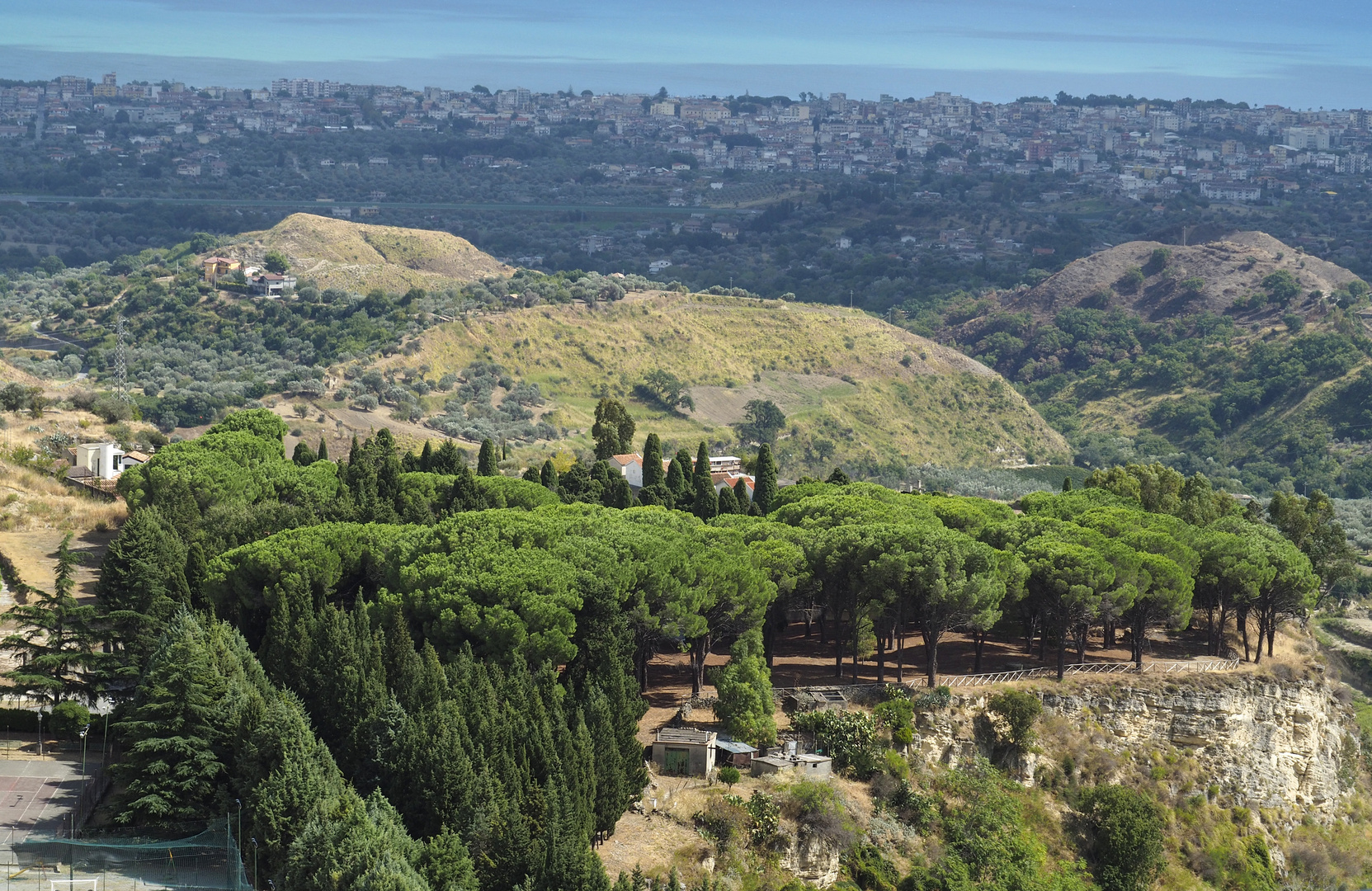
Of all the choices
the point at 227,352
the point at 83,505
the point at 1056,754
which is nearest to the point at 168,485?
the point at 83,505

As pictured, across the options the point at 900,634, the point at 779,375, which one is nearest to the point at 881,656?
the point at 900,634

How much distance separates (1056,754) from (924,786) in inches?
219

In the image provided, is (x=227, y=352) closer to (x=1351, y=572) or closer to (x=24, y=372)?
(x=24, y=372)

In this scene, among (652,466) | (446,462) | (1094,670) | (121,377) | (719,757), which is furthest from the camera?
(121,377)

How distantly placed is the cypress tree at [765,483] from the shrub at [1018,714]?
21.0 meters

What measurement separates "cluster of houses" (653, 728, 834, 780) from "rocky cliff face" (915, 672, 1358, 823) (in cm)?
496

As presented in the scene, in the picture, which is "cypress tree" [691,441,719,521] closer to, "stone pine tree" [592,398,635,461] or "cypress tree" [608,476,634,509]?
"cypress tree" [608,476,634,509]

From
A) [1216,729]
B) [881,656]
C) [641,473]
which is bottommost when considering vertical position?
[1216,729]

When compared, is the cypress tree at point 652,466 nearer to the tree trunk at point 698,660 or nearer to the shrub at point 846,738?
the tree trunk at point 698,660

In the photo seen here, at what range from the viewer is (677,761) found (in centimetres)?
4269

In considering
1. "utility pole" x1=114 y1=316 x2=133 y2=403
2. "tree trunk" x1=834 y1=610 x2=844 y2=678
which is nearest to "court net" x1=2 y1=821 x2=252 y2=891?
"tree trunk" x1=834 y1=610 x2=844 y2=678

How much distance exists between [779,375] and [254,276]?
5620cm

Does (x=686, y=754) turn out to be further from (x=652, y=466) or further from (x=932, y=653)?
(x=652, y=466)

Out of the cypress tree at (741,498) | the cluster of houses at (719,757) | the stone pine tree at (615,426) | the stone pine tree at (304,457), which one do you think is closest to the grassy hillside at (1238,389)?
the stone pine tree at (615,426)
